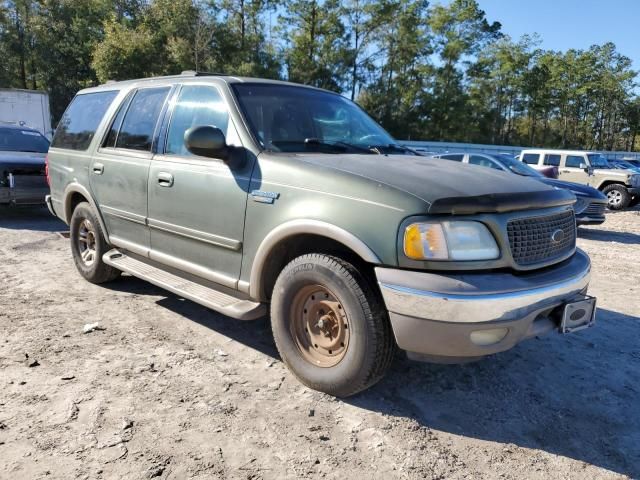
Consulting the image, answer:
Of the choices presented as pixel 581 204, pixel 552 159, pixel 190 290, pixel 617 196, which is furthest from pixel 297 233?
pixel 552 159

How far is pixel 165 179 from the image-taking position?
12.3 ft

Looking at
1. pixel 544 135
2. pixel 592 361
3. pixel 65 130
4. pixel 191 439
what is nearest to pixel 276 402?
pixel 191 439

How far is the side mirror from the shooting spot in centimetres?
308

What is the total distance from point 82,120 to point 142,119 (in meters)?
1.27

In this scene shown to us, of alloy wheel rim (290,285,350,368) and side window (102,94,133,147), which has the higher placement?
side window (102,94,133,147)

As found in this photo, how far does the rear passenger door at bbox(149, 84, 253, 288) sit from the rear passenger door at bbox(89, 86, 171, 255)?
17 cm

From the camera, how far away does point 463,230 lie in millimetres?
2539

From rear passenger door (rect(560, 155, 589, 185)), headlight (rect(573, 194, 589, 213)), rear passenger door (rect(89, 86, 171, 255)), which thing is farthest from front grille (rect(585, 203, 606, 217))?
rear passenger door (rect(89, 86, 171, 255))

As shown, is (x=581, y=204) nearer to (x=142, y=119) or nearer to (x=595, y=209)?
(x=595, y=209)

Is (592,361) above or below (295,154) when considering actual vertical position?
below

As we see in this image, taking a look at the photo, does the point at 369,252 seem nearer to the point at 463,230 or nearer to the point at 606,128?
the point at 463,230

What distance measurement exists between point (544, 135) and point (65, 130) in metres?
71.9

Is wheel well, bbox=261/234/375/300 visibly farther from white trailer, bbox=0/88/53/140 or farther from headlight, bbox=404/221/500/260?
white trailer, bbox=0/88/53/140

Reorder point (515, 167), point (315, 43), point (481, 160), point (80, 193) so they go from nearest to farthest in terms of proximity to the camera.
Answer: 1. point (80, 193)
2. point (515, 167)
3. point (481, 160)
4. point (315, 43)
